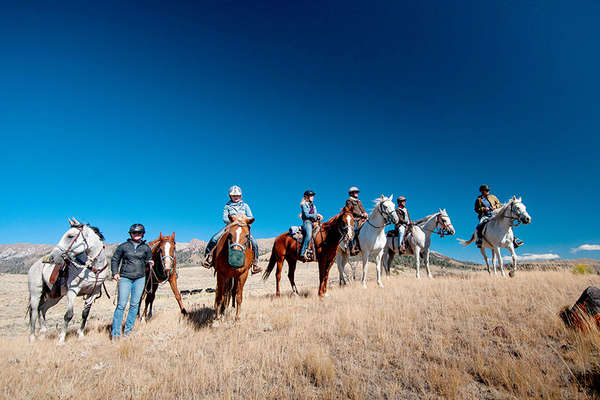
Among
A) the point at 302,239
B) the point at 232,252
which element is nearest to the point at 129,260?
the point at 232,252

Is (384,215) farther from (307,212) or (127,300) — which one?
(127,300)

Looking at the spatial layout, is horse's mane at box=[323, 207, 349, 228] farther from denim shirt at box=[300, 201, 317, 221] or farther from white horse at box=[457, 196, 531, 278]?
white horse at box=[457, 196, 531, 278]

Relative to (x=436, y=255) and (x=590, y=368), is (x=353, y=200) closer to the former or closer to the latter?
(x=590, y=368)

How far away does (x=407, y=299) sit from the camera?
714cm

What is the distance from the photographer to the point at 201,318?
7.71m

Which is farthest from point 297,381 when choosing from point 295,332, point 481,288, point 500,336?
point 481,288

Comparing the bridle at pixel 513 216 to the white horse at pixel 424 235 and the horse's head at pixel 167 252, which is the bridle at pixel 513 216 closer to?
the white horse at pixel 424 235

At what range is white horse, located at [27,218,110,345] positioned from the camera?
6.32 metres

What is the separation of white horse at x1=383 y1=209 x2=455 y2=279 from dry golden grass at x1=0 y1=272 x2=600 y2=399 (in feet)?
18.5

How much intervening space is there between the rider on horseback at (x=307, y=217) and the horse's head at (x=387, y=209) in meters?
2.46

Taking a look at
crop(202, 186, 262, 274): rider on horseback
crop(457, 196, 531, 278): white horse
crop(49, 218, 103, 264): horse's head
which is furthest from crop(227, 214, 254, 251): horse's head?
crop(457, 196, 531, 278): white horse

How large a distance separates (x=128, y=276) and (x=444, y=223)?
13.1m

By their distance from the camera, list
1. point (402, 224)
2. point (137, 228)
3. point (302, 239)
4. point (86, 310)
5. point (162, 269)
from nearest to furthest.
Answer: point (86, 310)
point (137, 228)
point (162, 269)
point (302, 239)
point (402, 224)

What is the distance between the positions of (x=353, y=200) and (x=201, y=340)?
7.00 meters
